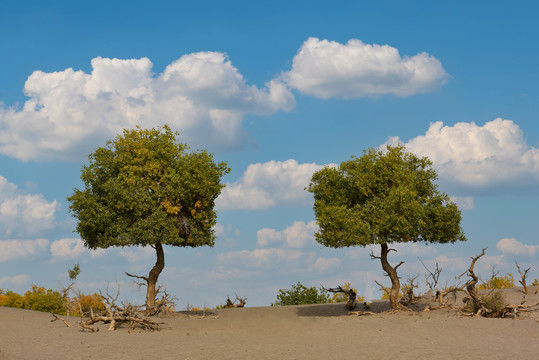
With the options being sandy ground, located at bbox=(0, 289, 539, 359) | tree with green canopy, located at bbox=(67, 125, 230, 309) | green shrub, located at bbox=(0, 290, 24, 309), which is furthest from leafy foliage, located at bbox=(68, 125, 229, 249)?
green shrub, located at bbox=(0, 290, 24, 309)

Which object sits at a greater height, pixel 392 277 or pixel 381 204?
pixel 381 204

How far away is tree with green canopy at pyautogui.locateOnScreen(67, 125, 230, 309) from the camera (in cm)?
3216

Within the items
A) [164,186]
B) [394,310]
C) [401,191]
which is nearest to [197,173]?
[164,186]

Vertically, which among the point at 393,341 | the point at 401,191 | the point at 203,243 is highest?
the point at 401,191

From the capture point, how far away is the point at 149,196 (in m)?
32.4

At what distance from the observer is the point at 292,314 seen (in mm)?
34281

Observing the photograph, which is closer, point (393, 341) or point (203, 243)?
point (393, 341)

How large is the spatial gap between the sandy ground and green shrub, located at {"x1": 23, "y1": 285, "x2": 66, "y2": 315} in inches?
411

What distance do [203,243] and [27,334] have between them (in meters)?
11.9

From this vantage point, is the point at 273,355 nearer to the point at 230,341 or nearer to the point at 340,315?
the point at 230,341

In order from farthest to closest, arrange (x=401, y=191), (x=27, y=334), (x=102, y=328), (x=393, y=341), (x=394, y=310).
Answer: (x=394, y=310)
(x=401, y=191)
(x=102, y=328)
(x=27, y=334)
(x=393, y=341)

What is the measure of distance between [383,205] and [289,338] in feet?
33.2

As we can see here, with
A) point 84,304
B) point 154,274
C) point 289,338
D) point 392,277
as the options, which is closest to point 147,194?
point 154,274

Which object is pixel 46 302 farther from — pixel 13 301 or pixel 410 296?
pixel 410 296
